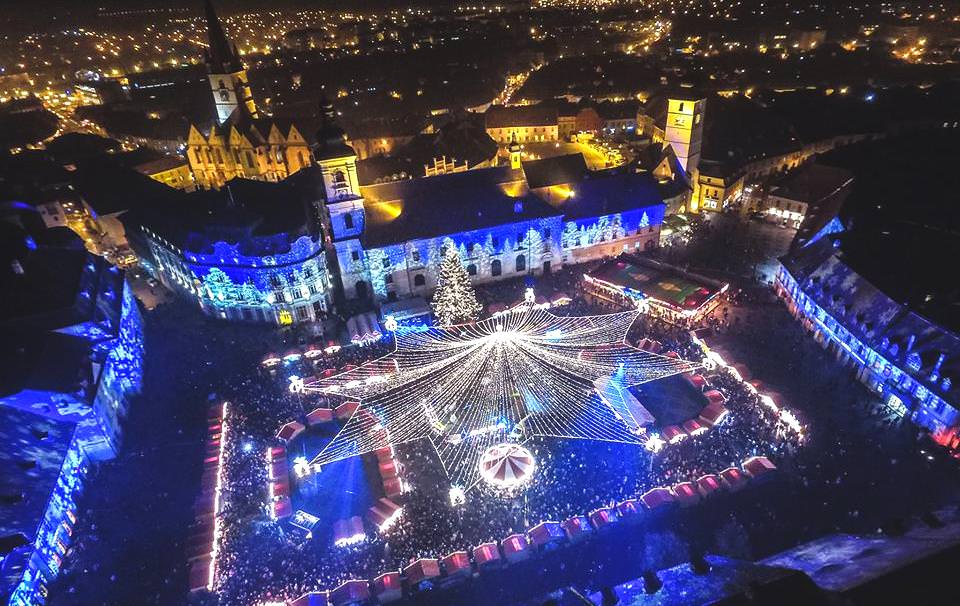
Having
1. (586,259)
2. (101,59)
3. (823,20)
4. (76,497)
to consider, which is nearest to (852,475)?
(586,259)

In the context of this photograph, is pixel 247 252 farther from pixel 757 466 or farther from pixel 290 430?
pixel 757 466

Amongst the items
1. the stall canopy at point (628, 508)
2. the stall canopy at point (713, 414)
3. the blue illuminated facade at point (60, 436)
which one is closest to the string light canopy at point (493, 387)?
the stall canopy at point (713, 414)

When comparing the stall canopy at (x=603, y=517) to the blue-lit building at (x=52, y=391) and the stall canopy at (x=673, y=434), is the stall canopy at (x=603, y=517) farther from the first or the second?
the blue-lit building at (x=52, y=391)

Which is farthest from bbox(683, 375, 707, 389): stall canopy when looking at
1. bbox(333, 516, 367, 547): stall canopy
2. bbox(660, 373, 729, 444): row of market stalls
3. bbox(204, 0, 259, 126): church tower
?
bbox(204, 0, 259, 126): church tower

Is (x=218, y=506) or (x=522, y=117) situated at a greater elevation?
(x=522, y=117)

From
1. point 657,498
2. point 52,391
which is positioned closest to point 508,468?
point 657,498

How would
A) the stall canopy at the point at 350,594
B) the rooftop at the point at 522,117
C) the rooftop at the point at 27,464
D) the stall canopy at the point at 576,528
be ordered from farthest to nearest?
the rooftop at the point at 522,117 < the stall canopy at the point at 576,528 < the rooftop at the point at 27,464 < the stall canopy at the point at 350,594

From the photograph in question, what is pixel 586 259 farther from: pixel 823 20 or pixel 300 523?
pixel 823 20
